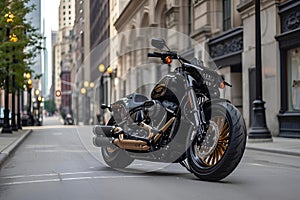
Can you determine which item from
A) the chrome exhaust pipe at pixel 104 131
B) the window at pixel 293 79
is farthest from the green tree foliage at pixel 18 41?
the chrome exhaust pipe at pixel 104 131

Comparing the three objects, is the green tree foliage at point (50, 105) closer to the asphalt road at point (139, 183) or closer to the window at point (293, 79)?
the window at point (293, 79)

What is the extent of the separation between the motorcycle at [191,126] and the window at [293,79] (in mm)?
14763

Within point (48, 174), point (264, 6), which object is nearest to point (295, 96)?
point (264, 6)

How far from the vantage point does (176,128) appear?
788 cm

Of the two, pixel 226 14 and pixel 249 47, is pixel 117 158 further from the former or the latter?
pixel 226 14

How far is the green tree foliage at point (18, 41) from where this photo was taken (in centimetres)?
2561

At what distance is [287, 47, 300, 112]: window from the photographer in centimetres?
2233

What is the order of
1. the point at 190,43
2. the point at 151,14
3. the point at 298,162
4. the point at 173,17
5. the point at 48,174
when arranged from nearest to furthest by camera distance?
the point at 48,174 < the point at 298,162 < the point at 190,43 < the point at 173,17 < the point at 151,14

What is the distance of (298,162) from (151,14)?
1121 inches

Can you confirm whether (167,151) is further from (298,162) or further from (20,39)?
(20,39)

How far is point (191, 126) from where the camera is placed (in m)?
7.70

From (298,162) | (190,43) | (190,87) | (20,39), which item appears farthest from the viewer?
(190,43)

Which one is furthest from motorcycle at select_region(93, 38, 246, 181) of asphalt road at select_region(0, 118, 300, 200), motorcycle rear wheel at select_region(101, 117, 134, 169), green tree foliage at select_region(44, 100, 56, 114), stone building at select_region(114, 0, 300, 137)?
green tree foliage at select_region(44, 100, 56, 114)

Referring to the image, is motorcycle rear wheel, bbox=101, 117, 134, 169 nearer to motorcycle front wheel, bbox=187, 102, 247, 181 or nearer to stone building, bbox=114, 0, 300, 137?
motorcycle front wheel, bbox=187, 102, 247, 181
